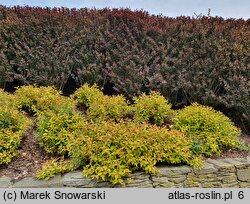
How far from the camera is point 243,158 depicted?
17.0ft

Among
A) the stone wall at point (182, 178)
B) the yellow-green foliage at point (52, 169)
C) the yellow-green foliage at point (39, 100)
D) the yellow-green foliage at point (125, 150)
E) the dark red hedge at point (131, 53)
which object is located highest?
the dark red hedge at point (131, 53)

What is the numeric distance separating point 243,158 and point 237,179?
0.35m

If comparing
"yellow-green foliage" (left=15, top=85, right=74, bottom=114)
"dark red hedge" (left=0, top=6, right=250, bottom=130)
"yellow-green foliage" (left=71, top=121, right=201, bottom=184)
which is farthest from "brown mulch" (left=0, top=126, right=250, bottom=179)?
"dark red hedge" (left=0, top=6, right=250, bottom=130)

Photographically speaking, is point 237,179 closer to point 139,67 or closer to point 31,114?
point 139,67

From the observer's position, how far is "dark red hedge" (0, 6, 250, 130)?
635 cm

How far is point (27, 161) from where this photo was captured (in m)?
4.91

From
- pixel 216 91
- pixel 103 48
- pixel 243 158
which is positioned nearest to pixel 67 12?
pixel 103 48

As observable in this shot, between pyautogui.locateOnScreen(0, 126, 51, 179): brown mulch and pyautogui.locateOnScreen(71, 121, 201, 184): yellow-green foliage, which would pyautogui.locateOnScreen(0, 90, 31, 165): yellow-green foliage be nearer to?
pyautogui.locateOnScreen(0, 126, 51, 179): brown mulch

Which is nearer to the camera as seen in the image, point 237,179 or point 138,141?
point 138,141

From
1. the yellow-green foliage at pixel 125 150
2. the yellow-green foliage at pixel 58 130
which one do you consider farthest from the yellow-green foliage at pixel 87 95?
the yellow-green foliage at pixel 125 150

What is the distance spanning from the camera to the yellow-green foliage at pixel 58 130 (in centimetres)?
490

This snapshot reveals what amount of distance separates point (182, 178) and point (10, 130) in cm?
238

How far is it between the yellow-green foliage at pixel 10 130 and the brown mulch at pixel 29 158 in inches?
4.1

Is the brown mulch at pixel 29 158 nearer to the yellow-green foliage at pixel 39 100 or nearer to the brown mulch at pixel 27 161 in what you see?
the brown mulch at pixel 27 161
